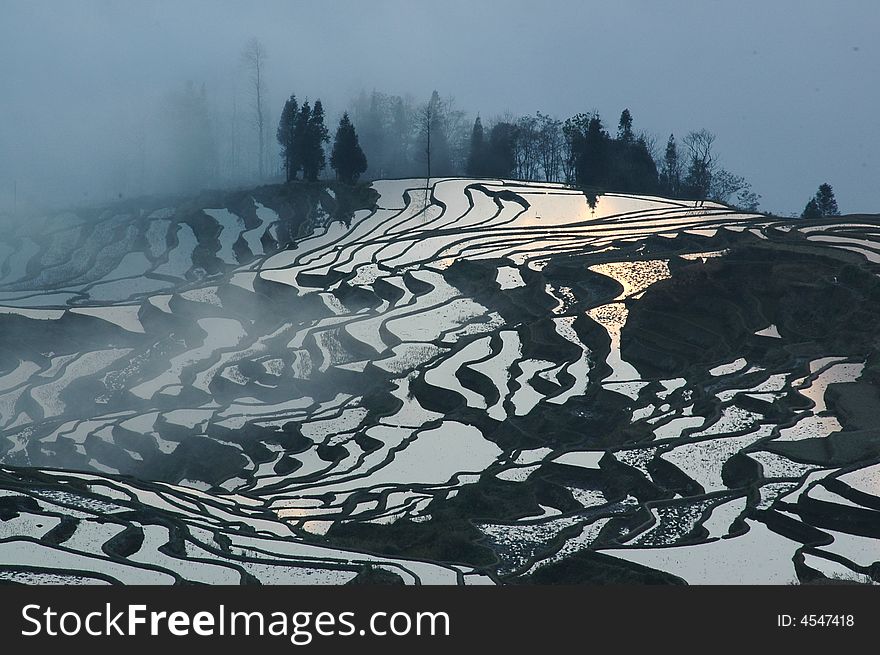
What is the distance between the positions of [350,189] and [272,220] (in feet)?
29.8

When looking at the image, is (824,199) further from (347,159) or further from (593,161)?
(347,159)

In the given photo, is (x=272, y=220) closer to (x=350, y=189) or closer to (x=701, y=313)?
(x=350, y=189)

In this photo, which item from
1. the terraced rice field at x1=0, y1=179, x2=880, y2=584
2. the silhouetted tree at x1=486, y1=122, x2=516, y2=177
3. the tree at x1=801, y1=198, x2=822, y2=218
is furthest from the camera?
the silhouetted tree at x1=486, y1=122, x2=516, y2=177

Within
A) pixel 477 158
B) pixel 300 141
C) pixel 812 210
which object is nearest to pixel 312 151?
pixel 300 141

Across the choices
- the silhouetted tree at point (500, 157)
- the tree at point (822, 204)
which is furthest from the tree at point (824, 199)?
the silhouetted tree at point (500, 157)

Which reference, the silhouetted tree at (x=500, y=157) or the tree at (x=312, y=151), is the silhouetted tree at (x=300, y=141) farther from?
the silhouetted tree at (x=500, y=157)

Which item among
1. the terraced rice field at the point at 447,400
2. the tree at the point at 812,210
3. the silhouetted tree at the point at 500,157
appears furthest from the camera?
the silhouetted tree at the point at 500,157

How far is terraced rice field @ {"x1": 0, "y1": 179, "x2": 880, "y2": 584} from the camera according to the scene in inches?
1169

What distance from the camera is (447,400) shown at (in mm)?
47406

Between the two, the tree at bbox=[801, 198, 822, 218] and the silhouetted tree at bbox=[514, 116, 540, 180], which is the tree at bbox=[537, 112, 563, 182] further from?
the tree at bbox=[801, 198, 822, 218]

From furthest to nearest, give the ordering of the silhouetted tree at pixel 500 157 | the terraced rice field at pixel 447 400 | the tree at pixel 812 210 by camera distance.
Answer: the silhouetted tree at pixel 500 157
the tree at pixel 812 210
the terraced rice field at pixel 447 400

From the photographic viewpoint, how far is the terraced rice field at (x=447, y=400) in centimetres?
2970

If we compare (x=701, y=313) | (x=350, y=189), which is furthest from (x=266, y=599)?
(x=350, y=189)

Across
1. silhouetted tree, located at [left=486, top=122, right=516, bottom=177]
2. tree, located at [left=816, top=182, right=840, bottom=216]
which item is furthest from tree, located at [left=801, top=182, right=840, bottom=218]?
silhouetted tree, located at [left=486, top=122, right=516, bottom=177]
